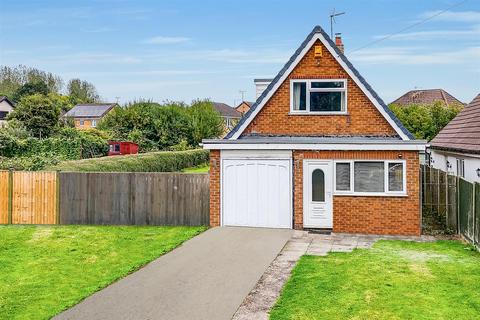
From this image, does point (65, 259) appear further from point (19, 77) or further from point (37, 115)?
point (19, 77)

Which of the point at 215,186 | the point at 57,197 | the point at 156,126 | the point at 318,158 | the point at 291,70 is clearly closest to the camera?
the point at 318,158

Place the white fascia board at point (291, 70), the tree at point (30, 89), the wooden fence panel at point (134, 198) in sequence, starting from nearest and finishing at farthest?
the white fascia board at point (291, 70) < the wooden fence panel at point (134, 198) < the tree at point (30, 89)

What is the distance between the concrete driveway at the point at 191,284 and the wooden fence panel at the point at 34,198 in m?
6.30

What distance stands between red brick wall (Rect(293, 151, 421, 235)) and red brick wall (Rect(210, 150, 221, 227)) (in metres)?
2.91

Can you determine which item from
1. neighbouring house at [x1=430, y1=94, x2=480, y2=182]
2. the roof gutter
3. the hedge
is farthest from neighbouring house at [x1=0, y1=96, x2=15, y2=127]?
the roof gutter

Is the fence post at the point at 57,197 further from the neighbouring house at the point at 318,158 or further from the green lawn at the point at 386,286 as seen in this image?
the green lawn at the point at 386,286

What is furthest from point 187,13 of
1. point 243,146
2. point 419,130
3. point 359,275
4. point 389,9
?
point 419,130

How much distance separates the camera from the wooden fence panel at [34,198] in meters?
17.7

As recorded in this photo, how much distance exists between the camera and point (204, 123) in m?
57.4

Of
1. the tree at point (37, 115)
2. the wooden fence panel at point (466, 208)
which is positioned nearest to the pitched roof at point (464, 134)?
the wooden fence panel at point (466, 208)

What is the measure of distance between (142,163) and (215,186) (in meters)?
15.0

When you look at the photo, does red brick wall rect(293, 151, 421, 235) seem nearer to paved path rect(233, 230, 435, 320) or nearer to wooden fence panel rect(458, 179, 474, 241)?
paved path rect(233, 230, 435, 320)

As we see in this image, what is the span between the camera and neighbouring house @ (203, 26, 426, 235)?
15.6m

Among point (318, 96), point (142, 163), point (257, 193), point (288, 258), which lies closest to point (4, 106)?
point (142, 163)
